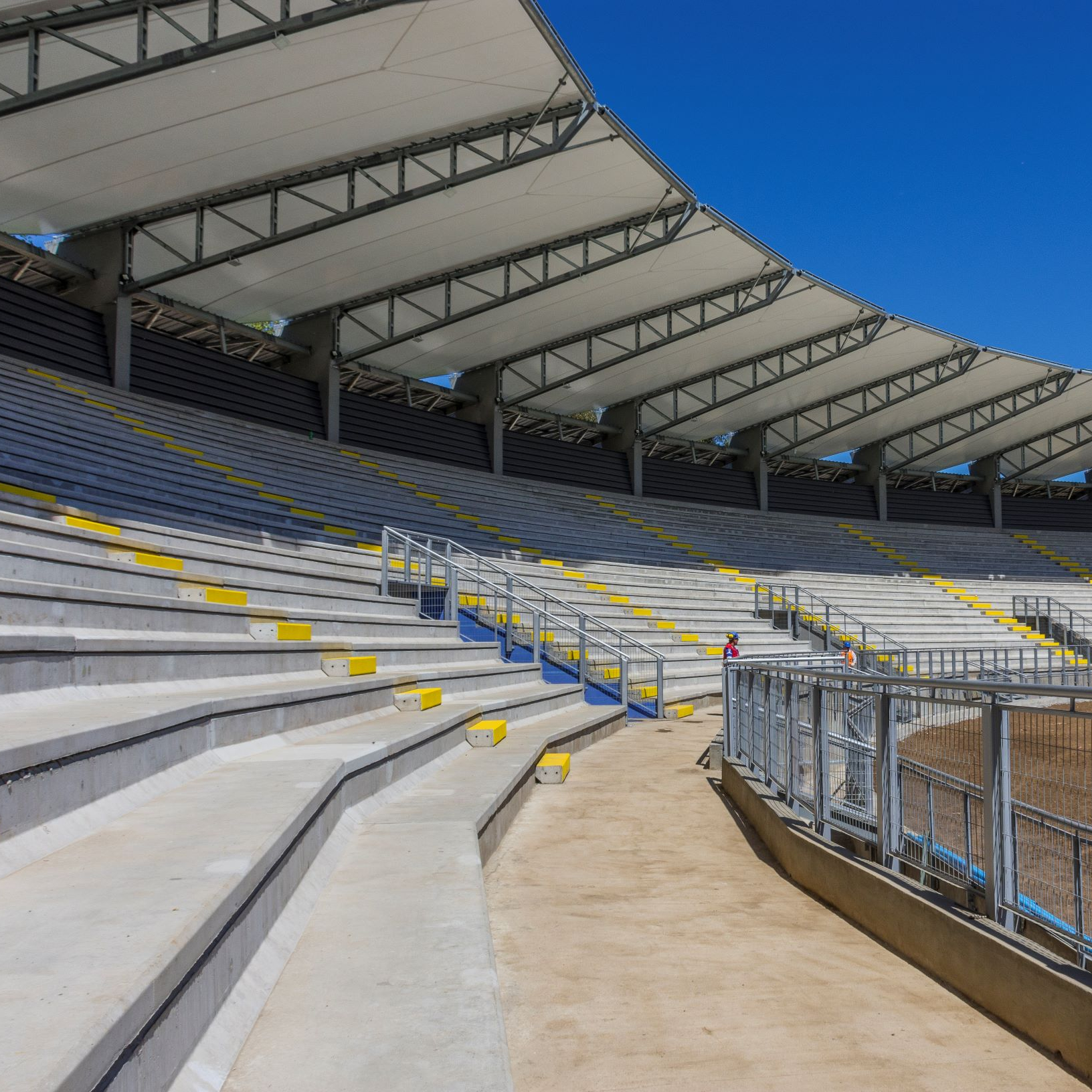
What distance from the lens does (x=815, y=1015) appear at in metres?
3.56

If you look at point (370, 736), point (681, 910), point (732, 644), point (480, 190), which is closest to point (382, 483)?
point (480, 190)

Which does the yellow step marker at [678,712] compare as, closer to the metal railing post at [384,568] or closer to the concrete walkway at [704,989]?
the metal railing post at [384,568]

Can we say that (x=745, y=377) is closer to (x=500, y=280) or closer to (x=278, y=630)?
(x=500, y=280)

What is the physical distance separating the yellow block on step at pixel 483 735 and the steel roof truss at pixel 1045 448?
103 feet

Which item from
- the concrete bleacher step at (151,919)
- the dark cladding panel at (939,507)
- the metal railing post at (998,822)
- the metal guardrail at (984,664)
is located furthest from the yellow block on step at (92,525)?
the dark cladding panel at (939,507)

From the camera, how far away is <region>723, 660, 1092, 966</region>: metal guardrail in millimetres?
3521

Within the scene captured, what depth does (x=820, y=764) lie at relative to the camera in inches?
233

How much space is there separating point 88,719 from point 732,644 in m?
14.6

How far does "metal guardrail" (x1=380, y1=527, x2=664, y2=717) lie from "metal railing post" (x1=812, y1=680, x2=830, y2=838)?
7.69 meters

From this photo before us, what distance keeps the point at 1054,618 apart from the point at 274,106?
24762 millimetres

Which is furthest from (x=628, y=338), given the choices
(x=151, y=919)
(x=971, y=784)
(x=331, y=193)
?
(x=151, y=919)

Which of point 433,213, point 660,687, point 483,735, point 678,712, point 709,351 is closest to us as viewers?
point 483,735

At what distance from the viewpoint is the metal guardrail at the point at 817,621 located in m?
21.9

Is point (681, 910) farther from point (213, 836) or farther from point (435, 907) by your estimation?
point (213, 836)
